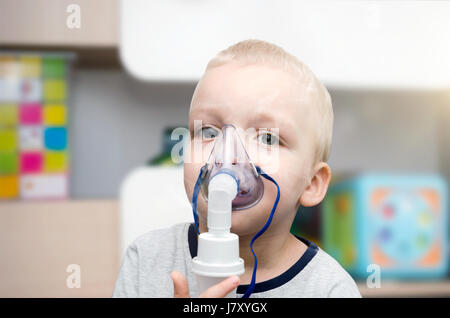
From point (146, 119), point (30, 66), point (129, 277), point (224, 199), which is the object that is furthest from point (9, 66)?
point (224, 199)

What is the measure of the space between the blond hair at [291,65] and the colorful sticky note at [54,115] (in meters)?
0.48

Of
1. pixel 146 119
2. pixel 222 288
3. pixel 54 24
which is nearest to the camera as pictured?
pixel 222 288

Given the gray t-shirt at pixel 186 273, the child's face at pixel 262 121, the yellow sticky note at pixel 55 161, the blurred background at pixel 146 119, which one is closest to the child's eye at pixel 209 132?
the child's face at pixel 262 121

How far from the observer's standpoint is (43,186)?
0.90m

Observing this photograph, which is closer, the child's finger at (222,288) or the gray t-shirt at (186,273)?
the child's finger at (222,288)

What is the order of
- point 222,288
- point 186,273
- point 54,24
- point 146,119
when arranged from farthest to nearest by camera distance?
point 146,119
point 54,24
point 186,273
point 222,288

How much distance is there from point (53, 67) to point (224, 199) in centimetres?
64

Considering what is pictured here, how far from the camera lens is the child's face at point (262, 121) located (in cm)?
44

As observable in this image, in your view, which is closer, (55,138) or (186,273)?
(186,273)

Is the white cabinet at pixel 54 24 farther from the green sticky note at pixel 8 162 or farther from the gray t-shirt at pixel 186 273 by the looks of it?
the gray t-shirt at pixel 186 273

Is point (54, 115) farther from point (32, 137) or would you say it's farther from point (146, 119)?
point (146, 119)

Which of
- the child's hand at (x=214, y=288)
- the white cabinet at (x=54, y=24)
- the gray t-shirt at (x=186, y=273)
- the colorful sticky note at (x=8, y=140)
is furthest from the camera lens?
the colorful sticky note at (x=8, y=140)

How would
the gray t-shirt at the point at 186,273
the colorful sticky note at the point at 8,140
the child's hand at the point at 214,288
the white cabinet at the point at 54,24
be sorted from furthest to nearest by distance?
the colorful sticky note at the point at 8,140, the white cabinet at the point at 54,24, the gray t-shirt at the point at 186,273, the child's hand at the point at 214,288
